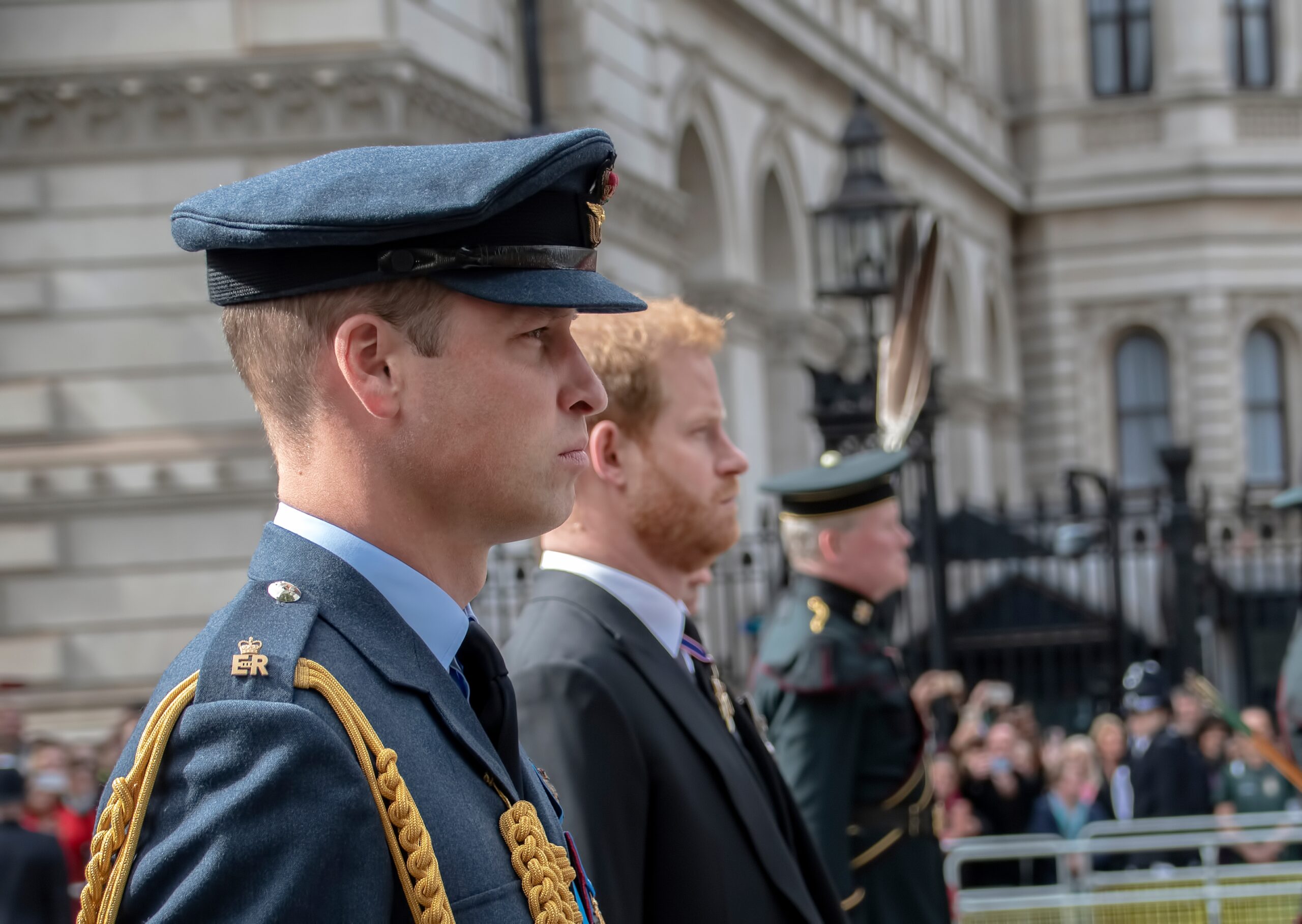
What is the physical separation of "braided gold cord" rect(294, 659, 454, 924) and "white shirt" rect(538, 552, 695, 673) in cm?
151

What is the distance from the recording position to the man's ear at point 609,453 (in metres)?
3.42

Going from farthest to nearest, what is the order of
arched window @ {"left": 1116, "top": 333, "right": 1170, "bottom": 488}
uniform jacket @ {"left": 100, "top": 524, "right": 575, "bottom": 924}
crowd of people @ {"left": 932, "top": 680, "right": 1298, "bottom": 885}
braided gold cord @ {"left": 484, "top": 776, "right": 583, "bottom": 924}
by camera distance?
arched window @ {"left": 1116, "top": 333, "right": 1170, "bottom": 488}, crowd of people @ {"left": 932, "top": 680, "right": 1298, "bottom": 885}, braided gold cord @ {"left": 484, "top": 776, "right": 583, "bottom": 924}, uniform jacket @ {"left": 100, "top": 524, "right": 575, "bottom": 924}

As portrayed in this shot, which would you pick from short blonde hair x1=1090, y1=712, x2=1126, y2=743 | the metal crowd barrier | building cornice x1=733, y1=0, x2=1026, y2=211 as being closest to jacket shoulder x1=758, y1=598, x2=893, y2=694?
the metal crowd barrier

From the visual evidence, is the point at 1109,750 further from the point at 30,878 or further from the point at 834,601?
the point at 834,601

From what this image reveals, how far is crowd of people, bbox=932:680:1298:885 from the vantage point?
10.9 meters

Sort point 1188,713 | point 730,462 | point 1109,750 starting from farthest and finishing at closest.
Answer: point 1188,713
point 1109,750
point 730,462

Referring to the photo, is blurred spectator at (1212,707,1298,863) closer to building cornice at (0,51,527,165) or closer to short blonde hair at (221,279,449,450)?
building cornice at (0,51,527,165)

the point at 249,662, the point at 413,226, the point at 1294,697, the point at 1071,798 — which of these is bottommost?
the point at 1071,798

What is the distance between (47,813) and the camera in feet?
27.8

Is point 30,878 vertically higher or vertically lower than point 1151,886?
higher

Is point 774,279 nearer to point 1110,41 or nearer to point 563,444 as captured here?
point 1110,41

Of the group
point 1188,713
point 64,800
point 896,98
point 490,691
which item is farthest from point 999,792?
point 896,98

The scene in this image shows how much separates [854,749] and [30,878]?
366 cm

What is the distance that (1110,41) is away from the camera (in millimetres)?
34906
